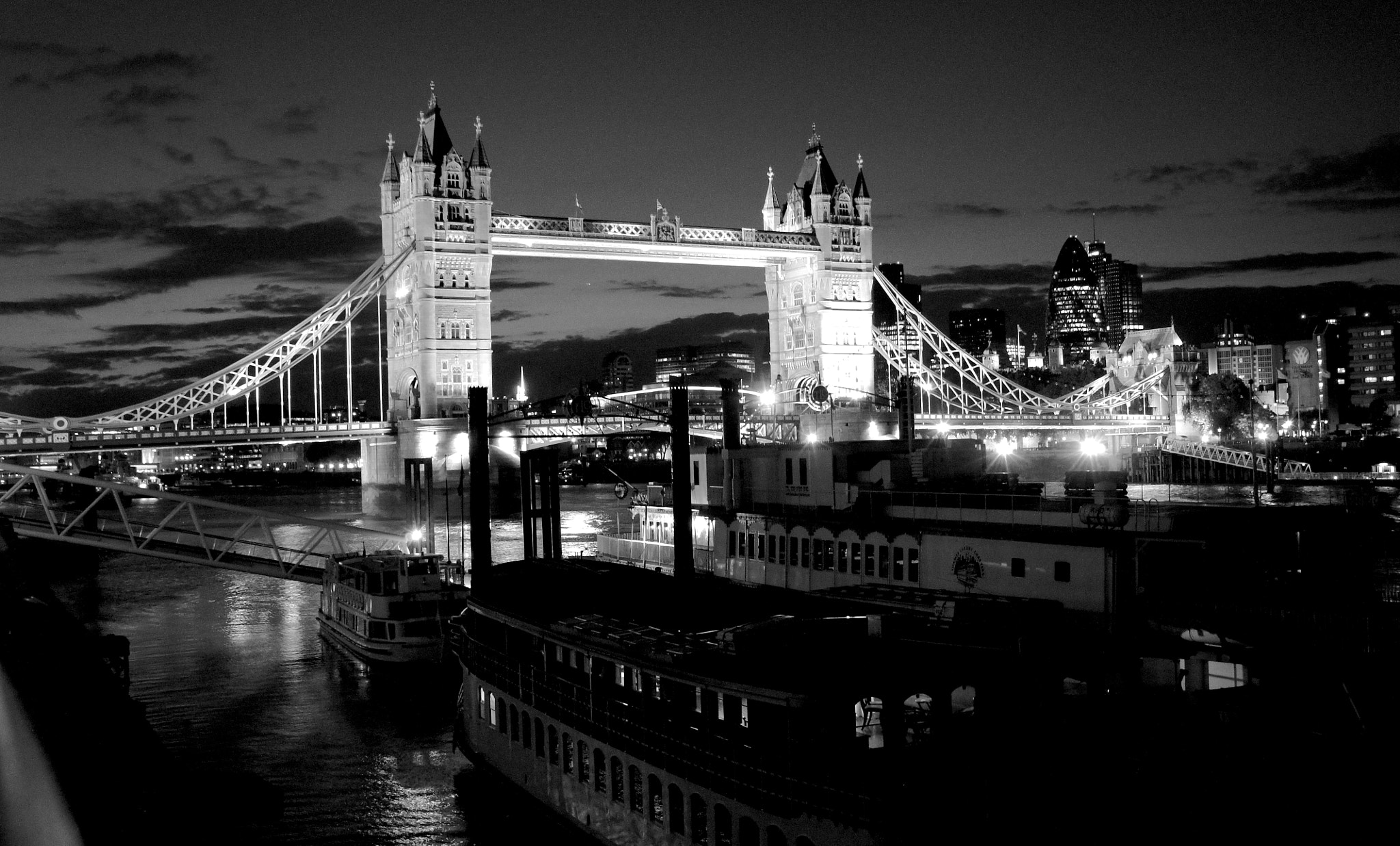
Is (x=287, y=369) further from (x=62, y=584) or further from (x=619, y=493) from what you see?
(x=619, y=493)

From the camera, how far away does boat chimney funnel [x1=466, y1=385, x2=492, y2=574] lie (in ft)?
76.7

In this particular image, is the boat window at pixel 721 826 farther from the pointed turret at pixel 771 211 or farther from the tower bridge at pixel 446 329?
the pointed turret at pixel 771 211

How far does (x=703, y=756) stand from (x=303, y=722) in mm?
12627

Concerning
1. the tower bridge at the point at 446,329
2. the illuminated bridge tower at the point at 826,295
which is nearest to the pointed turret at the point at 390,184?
the tower bridge at the point at 446,329

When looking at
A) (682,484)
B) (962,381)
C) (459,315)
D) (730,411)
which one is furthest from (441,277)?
(682,484)

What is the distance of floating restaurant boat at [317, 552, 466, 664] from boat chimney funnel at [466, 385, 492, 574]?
3.71 m

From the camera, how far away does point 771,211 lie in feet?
306

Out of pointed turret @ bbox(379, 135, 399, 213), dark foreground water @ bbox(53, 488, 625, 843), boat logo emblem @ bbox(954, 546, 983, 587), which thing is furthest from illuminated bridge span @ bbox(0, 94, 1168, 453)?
boat logo emblem @ bbox(954, 546, 983, 587)

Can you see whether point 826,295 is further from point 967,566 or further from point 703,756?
point 703,756

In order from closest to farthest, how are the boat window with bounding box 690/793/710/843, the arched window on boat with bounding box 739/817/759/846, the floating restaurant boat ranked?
the arched window on boat with bounding box 739/817/759/846 → the boat window with bounding box 690/793/710/843 → the floating restaurant boat

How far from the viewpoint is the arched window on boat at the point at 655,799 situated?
45.3 feet

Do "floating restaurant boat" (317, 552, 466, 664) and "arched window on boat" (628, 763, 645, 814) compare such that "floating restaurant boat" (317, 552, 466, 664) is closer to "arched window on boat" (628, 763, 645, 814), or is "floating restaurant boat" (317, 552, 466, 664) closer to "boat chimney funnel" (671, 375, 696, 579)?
"boat chimney funnel" (671, 375, 696, 579)

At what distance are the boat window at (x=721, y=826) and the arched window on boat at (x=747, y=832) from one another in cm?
25

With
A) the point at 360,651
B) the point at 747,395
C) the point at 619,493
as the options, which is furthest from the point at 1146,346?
the point at 360,651
